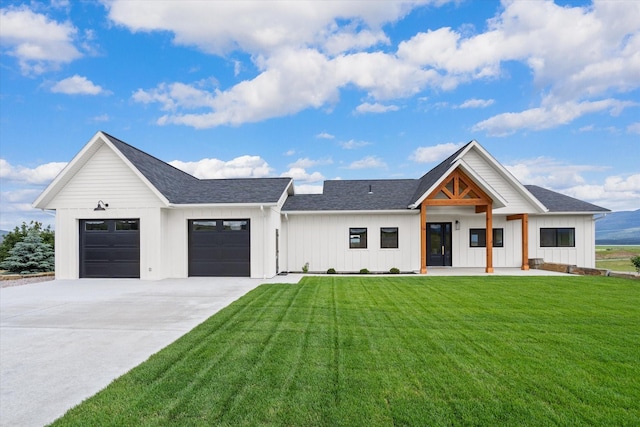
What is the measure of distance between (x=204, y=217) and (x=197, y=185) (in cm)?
300

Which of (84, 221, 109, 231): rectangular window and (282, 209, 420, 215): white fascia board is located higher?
(282, 209, 420, 215): white fascia board

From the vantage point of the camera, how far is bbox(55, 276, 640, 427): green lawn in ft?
10.6

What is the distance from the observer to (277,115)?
926 inches

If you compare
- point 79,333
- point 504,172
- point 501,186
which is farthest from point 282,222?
point 504,172

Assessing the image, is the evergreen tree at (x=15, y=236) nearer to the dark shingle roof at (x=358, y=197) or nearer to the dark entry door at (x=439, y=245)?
the dark shingle roof at (x=358, y=197)

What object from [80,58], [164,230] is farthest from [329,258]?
[80,58]

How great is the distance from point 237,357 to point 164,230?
1063cm

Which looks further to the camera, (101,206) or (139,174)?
(101,206)

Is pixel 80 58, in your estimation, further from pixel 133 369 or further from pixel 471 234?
pixel 471 234

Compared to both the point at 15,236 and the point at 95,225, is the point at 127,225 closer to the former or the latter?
the point at 95,225

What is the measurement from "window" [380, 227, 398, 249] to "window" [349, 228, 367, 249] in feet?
2.66

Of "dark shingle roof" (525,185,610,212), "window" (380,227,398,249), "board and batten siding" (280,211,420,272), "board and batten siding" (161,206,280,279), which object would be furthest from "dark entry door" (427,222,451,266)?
"board and batten siding" (161,206,280,279)

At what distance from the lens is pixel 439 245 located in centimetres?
1741

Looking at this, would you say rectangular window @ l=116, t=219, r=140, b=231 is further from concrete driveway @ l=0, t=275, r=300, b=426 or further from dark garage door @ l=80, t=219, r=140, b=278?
concrete driveway @ l=0, t=275, r=300, b=426
